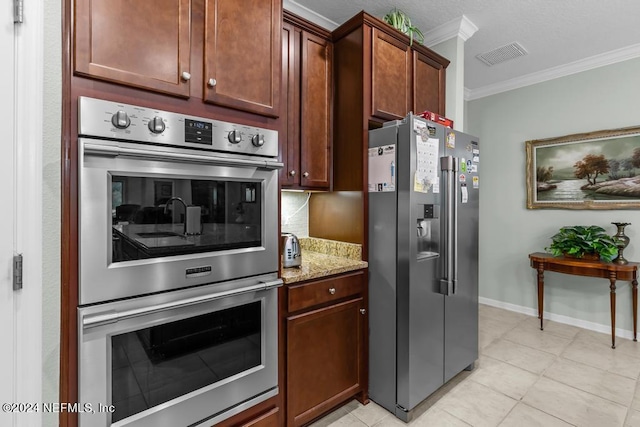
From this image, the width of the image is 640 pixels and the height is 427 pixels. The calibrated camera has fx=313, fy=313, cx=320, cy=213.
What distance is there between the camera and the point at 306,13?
8.13 feet

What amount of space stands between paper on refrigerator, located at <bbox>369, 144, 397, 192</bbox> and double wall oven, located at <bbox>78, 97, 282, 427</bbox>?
747 millimetres

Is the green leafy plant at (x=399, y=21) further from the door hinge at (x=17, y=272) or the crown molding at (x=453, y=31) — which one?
the door hinge at (x=17, y=272)

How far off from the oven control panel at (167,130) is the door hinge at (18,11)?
0.92 feet

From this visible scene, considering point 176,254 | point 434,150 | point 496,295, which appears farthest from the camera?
point 496,295

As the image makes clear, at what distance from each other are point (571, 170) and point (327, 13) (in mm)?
3048

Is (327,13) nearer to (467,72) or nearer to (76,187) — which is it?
(467,72)

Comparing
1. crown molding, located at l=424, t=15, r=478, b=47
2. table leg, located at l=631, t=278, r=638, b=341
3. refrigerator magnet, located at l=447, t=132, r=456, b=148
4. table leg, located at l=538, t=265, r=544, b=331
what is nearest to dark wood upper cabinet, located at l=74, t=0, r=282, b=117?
refrigerator magnet, located at l=447, t=132, r=456, b=148

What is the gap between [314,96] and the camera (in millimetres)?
2104

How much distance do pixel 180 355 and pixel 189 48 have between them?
4.22 ft

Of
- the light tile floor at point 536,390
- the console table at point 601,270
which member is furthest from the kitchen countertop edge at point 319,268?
the console table at point 601,270

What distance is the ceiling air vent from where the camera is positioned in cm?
302

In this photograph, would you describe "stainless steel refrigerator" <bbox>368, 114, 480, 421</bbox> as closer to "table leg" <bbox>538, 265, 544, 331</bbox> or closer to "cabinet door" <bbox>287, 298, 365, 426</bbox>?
"cabinet door" <bbox>287, 298, 365, 426</bbox>

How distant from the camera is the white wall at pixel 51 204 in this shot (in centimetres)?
105

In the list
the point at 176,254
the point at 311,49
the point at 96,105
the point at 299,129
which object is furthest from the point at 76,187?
the point at 311,49
